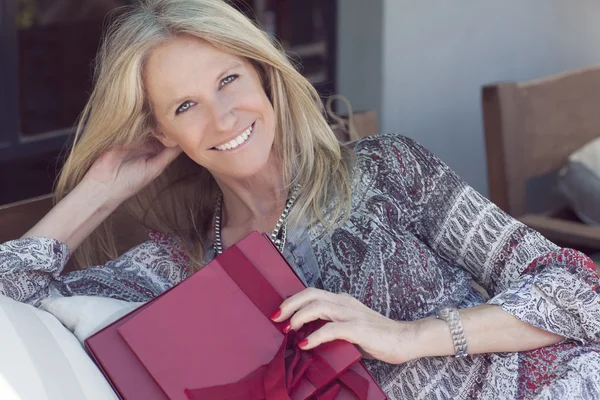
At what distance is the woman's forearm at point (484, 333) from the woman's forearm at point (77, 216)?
0.73 m

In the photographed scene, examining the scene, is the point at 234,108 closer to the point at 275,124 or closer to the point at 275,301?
the point at 275,124

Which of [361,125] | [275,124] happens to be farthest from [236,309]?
[361,125]

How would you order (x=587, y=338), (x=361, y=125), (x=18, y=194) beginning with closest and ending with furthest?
(x=587, y=338) → (x=361, y=125) → (x=18, y=194)

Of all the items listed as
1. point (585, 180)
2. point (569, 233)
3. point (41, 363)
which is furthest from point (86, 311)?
point (585, 180)

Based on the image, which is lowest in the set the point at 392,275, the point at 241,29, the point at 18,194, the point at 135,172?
the point at 18,194

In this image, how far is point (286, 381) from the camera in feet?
4.72

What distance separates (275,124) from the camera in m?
1.95

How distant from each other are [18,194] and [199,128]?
315 centimetres

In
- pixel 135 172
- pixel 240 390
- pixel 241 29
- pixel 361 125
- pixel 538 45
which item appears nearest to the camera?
pixel 240 390

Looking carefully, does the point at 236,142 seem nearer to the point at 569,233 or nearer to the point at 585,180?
the point at 569,233

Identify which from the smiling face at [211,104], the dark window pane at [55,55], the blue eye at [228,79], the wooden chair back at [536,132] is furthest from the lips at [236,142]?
the dark window pane at [55,55]

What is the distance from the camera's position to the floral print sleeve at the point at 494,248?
5.59 ft

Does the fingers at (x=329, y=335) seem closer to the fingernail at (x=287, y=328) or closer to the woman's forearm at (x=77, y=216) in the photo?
the fingernail at (x=287, y=328)

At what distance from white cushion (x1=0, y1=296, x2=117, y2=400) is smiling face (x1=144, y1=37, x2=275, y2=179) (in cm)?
48
